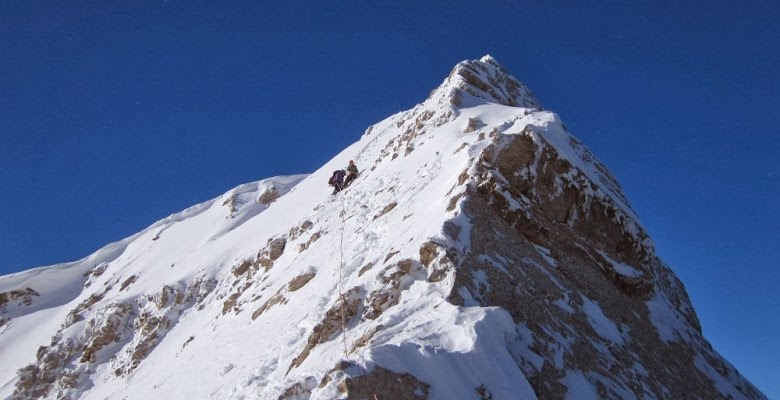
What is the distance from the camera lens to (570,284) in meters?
14.8

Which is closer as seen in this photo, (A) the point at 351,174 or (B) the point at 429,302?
(B) the point at 429,302

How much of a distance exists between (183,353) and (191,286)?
837 cm

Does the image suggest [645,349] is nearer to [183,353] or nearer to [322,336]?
[322,336]

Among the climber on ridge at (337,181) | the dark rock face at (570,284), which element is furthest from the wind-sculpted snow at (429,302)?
the climber on ridge at (337,181)

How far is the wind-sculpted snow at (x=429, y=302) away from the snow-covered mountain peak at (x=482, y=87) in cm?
35

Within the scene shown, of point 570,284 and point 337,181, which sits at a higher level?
point 337,181

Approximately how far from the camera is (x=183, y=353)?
21.1 m

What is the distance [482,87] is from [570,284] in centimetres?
2487

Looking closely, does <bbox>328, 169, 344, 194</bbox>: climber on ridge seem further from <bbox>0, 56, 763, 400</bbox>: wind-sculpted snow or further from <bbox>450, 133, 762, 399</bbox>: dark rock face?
<bbox>450, 133, 762, 399</bbox>: dark rock face

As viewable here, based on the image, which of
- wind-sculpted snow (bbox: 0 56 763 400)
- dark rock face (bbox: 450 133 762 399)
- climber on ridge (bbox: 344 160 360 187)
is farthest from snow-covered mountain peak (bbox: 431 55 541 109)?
dark rock face (bbox: 450 133 762 399)

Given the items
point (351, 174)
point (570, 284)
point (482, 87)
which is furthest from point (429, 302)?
point (482, 87)

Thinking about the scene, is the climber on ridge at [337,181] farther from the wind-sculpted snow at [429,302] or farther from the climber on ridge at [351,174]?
the wind-sculpted snow at [429,302]

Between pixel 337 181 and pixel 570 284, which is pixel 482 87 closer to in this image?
pixel 337 181

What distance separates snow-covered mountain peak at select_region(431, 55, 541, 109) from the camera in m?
33.3
